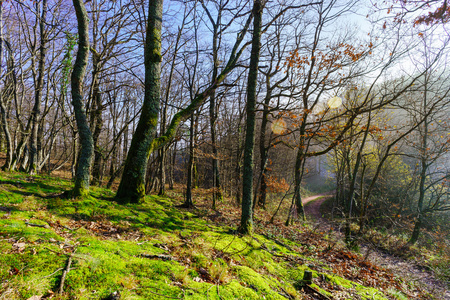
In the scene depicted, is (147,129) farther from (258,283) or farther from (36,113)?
(36,113)

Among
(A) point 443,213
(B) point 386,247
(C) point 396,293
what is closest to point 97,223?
(C) point 396,293

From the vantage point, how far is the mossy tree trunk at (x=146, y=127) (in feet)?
17.8

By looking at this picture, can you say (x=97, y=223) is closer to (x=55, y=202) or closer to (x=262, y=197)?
(x=55, y=202)

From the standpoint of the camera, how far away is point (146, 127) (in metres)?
5.53

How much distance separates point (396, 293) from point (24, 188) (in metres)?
9.14

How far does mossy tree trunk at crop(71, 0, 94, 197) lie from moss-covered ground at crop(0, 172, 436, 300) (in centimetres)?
58

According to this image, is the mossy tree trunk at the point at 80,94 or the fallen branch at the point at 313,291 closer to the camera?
the fallen branch at the point at 313,291

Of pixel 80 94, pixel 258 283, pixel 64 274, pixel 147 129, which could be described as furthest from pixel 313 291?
pixel 80 94

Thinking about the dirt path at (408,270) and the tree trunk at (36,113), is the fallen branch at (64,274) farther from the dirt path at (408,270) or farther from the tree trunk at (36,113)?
the tree trunk at (36,113)

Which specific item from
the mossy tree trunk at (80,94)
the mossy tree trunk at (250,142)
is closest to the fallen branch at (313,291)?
the mossy tree trunk at (250,142)

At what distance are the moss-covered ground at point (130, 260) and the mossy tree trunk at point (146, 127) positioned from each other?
1.64 ft

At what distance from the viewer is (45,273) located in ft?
5.88

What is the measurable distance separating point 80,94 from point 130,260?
148 inches

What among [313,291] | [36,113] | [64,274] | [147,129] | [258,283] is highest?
[36,113]
